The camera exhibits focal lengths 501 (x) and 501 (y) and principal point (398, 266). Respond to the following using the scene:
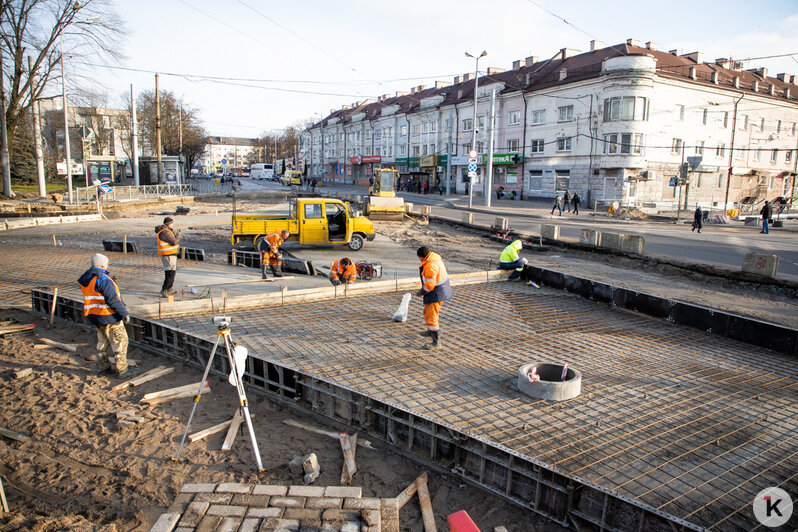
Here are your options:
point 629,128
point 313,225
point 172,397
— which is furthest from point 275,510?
point 629,128

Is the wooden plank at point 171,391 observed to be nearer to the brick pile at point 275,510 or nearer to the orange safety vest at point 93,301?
the orange safety vest at point 93,301

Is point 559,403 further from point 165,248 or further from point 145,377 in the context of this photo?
point 165,248

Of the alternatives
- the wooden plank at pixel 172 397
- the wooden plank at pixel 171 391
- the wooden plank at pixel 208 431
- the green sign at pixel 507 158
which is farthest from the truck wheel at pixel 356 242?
the green sign at pixel 507 158

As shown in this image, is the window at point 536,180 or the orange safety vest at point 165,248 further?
the window at point 536,180

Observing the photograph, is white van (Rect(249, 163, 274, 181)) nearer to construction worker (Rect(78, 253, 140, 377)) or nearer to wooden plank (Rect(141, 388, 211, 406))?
construction worker (Rect(78, 253, 140, 377))

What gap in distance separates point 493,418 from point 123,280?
1031cm

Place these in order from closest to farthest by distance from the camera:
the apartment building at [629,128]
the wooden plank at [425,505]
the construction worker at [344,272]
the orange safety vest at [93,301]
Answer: the wooden plank at [425,505] → the orange safety vest at [93,301] → the construction worker at [344,272] → the apartment building at [629,128]

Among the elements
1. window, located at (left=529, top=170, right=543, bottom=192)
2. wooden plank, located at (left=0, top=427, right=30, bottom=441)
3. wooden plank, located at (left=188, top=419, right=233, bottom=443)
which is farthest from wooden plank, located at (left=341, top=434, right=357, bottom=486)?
window, located at (left=529, top=170, right=543, bottom=192)

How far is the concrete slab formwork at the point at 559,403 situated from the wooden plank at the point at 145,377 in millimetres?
447

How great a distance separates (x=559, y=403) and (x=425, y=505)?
2262mm

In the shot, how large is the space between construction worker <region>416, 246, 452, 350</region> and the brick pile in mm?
3416

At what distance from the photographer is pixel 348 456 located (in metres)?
4.93

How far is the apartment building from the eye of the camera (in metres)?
36.4

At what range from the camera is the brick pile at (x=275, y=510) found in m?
3.94
